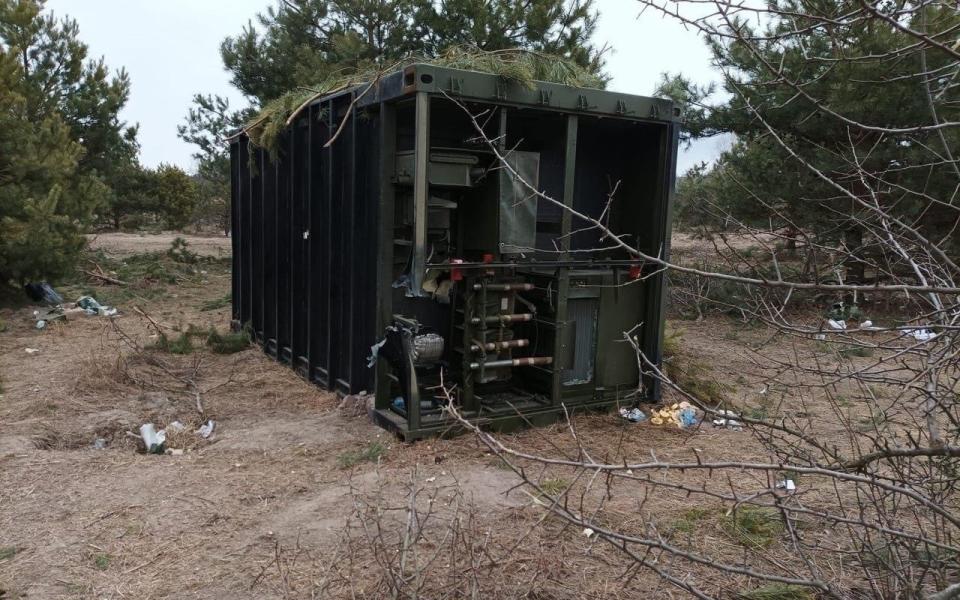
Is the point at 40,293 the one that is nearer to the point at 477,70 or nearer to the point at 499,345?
the point at 499,345

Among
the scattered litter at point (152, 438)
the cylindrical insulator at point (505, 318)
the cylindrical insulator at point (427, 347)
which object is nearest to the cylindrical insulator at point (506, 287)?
the cylindrical insulator at point (505, 318)

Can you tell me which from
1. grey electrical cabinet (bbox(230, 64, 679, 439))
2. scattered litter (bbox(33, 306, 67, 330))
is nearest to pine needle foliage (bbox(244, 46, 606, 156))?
grey electrical cabinet (bbox(230, 64, 679, 439))

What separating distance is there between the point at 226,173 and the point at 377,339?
13.0 m

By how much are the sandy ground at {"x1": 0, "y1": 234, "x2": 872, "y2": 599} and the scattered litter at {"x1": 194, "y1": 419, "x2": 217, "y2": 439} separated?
0.09 metres

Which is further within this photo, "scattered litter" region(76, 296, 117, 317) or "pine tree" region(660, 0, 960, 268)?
"scattered litter" region(76, 296, 117, 317)

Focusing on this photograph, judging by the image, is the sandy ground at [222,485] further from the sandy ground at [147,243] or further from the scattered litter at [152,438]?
the sandy ground at [147,243]

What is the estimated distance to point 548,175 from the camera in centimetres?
675

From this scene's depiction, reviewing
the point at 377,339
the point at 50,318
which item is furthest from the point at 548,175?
the point at 50,318

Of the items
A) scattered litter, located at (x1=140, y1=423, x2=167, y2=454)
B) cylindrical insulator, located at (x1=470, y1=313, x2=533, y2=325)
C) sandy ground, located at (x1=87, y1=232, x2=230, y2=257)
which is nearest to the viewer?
scattered litter, located at (x1=140, y1=423, x2=167, y2=454)

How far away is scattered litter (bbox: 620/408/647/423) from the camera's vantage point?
6476 millimetres

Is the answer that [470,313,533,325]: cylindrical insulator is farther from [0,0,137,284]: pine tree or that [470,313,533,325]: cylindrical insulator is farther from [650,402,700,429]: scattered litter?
[0,0,137,284]: pine tree

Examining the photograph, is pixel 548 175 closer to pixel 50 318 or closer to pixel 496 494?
pixel 496 494

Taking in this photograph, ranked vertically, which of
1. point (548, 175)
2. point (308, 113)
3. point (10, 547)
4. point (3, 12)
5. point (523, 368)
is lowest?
point (10, 547)

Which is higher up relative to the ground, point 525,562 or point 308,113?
point 308,113
